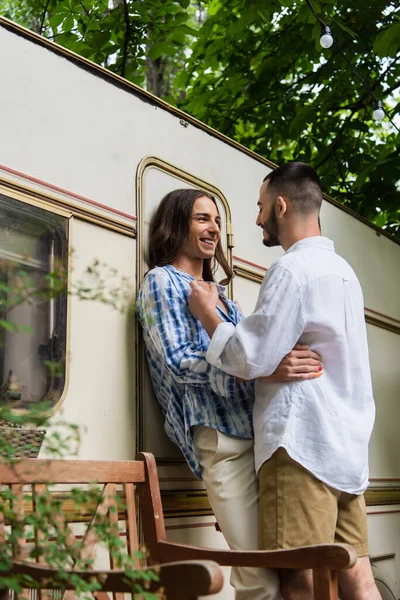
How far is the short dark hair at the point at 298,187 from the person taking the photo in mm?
2930

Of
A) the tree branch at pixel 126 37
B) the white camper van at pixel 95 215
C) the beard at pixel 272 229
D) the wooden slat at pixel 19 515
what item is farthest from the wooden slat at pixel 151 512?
the tree branch at pixel 126 37

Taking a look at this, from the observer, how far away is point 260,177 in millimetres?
3824

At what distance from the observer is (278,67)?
6.61m

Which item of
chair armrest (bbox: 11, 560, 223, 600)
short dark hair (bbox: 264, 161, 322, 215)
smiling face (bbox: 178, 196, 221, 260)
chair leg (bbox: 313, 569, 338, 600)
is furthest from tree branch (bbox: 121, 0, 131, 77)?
chair armrest (bbox: 11, 560, 223, 600)

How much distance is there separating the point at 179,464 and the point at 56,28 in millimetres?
3661

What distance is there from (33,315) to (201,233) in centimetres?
96

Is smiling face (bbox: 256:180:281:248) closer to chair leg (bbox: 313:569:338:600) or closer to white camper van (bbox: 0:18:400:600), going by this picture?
white camper van (bbox: 0:18:400:600)

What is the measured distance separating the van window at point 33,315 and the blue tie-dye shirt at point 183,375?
13.9 inches

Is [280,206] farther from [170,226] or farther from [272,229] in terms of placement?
[170,226]

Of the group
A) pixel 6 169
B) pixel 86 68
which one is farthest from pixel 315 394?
pixel 86 68

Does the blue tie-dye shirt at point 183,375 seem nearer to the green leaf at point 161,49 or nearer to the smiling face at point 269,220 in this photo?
the smiling face at point 269,220

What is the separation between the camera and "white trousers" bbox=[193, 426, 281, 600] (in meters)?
2.62

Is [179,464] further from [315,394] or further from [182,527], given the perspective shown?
[315,394]

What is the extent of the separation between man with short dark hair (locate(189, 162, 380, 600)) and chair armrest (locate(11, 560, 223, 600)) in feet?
3.38
